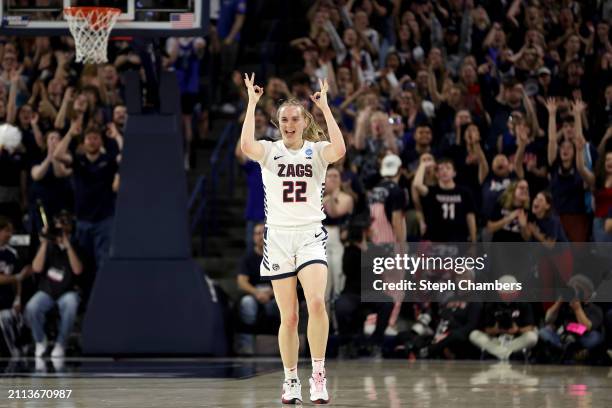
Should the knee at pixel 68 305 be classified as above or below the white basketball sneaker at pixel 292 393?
below

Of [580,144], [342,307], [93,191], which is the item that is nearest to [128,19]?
[93,191]

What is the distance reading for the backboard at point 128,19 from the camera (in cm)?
1462

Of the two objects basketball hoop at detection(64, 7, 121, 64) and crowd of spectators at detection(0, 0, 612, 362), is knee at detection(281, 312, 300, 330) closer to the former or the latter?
crowd of spectators at detection(0, 0, 612, 362)

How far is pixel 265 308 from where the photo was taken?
15773 mm

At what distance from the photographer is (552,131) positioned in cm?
1706

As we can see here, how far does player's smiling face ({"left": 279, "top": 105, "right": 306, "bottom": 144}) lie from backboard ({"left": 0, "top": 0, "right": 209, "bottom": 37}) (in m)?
5.04

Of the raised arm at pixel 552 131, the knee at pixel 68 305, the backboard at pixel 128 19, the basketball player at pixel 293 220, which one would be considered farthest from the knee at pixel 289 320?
the raised arm at pixel 552 131

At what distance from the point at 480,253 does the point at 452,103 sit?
360cm

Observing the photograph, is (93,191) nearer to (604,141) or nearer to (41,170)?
(41,170)

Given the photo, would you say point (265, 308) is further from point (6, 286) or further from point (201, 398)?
point (201, 398)

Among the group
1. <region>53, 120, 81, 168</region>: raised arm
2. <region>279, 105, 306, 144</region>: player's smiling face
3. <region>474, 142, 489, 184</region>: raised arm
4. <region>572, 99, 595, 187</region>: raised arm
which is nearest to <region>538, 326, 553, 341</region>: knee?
<region>572, 99, 595, 187</region>: raised arm

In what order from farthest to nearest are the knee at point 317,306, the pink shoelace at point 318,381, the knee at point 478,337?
1. the knee at point 478,337
2. the pink shoelace at point 318,381
3. the knee at point 317,306

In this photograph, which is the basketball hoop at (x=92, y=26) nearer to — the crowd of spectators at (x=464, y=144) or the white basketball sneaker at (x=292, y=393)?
the crowd of spectators at (x=464, y=144)

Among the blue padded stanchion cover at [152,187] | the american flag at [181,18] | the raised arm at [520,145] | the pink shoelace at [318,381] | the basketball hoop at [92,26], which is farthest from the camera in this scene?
the raised arm at [520,145]
